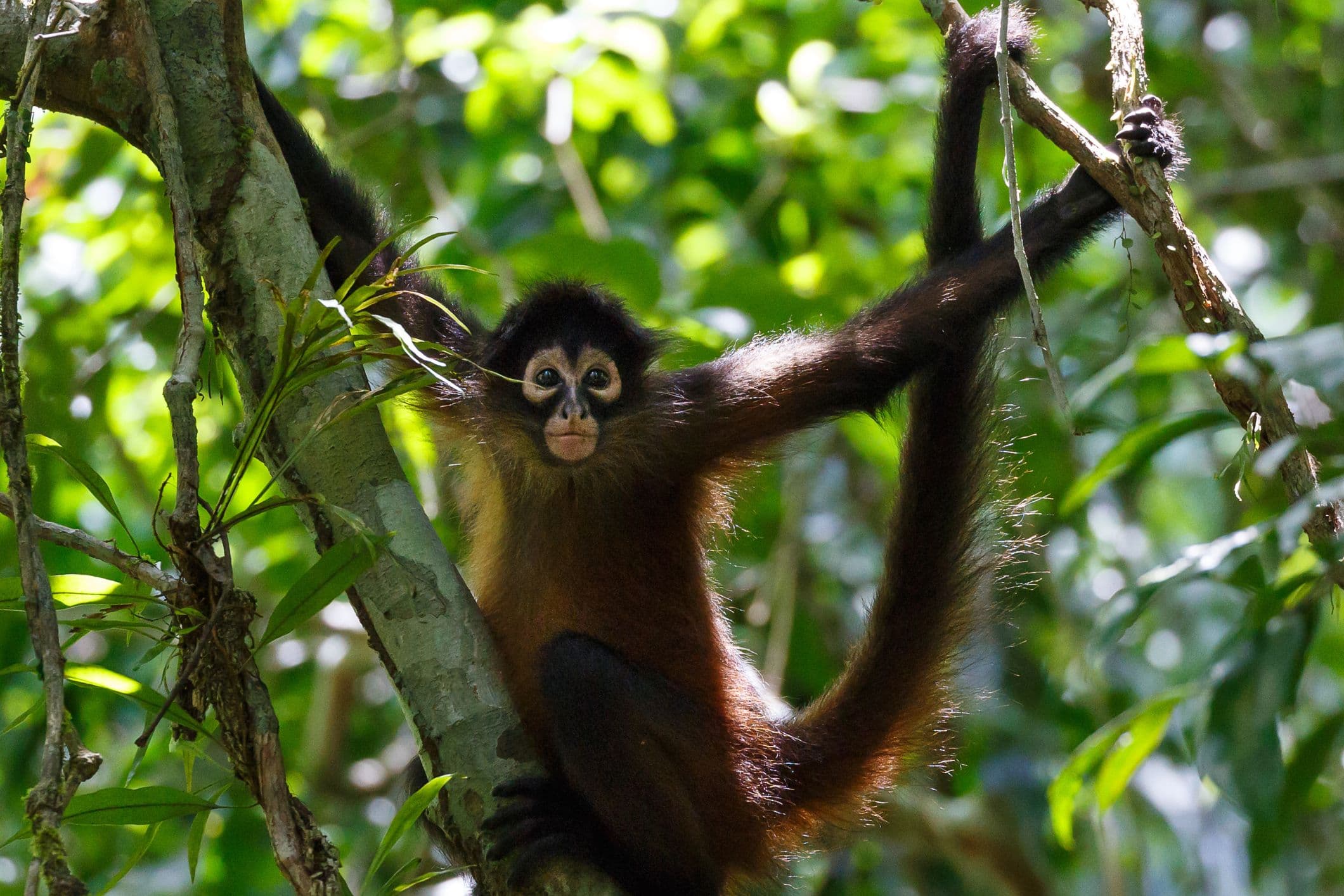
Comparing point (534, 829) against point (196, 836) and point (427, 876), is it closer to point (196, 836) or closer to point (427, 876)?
point (427, 876)

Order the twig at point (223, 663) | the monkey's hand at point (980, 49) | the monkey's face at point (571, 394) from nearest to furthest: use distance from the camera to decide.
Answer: the twig at point (223, 663)
the monkey's hand at point (980, 49)
the monkey's face at point (571, 394)

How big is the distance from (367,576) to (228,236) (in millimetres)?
1021

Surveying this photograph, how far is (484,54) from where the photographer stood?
22.7ft

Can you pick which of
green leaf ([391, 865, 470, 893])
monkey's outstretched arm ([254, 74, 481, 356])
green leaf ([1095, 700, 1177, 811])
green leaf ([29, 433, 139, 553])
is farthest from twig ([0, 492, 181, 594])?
green leaf ([1095, 700, 1177, 811])

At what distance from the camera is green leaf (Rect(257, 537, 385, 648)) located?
118 inches

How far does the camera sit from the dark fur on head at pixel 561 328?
4855 millimetres

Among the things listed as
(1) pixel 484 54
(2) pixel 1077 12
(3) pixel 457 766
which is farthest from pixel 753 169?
(3) pixel 457 766

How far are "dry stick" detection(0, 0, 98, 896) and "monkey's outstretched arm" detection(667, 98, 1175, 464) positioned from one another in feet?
8.11

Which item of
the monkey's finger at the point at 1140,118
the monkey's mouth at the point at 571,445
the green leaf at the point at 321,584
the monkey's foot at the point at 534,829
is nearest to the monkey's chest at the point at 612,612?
the monkey's mouth at the point at 571,445

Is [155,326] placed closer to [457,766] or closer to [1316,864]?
[457,766]

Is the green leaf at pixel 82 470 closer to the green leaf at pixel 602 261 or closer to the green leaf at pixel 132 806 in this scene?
the green leaf at pixel 132 806

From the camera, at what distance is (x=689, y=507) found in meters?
5.05

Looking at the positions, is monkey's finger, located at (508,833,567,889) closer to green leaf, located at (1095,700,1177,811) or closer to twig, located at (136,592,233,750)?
twig, located at (136,592,233,750)

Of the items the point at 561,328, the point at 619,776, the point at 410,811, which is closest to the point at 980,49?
the point at 561,328
